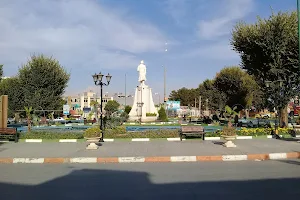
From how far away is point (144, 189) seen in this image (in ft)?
20.5

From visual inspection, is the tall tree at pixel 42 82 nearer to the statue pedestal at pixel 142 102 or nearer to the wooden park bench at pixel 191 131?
the statue pedestal at pixel 142 102

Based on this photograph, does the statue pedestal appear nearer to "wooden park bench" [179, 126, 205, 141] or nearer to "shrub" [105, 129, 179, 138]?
"shrub" [105, 129, 179, 138]

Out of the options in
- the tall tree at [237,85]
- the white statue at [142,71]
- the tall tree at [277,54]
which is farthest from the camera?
the tall tree at [237,85]

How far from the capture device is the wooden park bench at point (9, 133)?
15859 mm

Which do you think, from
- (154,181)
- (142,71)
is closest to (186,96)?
(142,71)

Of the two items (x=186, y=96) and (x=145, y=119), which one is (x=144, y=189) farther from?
(x=186, y=96)

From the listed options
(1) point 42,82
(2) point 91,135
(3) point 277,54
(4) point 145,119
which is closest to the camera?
(2) point 91,135

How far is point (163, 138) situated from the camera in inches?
643

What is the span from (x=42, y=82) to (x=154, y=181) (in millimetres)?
31497

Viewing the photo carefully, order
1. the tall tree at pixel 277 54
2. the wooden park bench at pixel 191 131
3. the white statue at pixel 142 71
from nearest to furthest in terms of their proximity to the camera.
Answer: the wooden park bench at pixel 191 131
the tall tree at pixel 277 54
the white statue at pixel 142 71

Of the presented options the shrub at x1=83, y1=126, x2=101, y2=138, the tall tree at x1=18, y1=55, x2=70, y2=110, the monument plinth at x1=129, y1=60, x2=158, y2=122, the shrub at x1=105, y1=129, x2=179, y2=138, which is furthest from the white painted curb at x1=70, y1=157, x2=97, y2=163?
the monument plinth at x1=129, y1=60, x2=158, y2=122

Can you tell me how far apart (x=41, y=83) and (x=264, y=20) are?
83.5ft

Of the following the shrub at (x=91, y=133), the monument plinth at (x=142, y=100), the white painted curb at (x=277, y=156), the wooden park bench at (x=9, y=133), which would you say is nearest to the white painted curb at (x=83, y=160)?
the shrub at (x=91, y=133)

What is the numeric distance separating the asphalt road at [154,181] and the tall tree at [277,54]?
11.4 m
